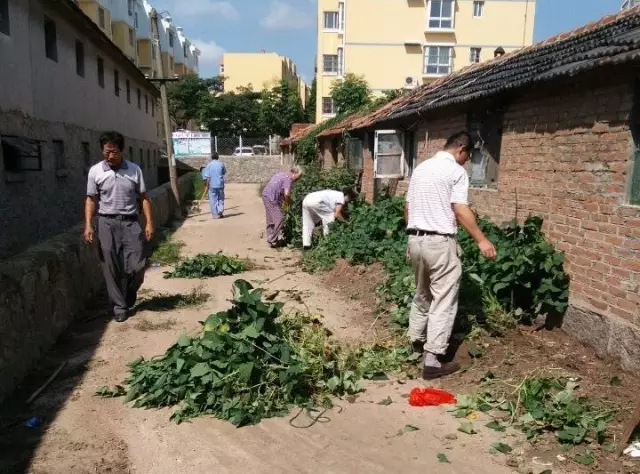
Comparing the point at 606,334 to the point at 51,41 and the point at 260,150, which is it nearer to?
the point at 51,41

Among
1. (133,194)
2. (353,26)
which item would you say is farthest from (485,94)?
(353,26)

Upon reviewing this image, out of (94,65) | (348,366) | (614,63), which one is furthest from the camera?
(94,65)

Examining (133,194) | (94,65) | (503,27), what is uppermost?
(503,27)

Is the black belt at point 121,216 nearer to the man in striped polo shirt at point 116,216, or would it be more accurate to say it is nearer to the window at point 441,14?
the man in striped polo shirt at point 116,216

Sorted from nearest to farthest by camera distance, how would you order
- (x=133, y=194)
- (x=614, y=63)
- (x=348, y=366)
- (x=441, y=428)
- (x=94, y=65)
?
(x=441, y=428) < (x=614, y=63) < (x=348, y=366) < (x=133, y=194) < (x=94, y=65)

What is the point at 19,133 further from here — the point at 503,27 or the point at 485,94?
the point at 503,27

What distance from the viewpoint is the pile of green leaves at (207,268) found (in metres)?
7.84

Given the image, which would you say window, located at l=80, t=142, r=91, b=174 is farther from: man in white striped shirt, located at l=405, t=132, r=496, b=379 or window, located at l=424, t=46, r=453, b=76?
window, located at l=424, t=46, r=453, b=76

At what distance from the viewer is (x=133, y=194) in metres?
5.55

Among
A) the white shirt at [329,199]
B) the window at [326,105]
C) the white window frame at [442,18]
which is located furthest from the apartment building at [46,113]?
the white window frame at [442,18]

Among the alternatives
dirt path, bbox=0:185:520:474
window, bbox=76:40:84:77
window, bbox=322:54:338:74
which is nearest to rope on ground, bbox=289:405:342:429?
dirt path, bbox=0:185:520:474

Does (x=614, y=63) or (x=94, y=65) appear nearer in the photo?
(x=614, y=63)

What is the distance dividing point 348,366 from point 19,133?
762 cm

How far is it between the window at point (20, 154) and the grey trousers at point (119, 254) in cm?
410
